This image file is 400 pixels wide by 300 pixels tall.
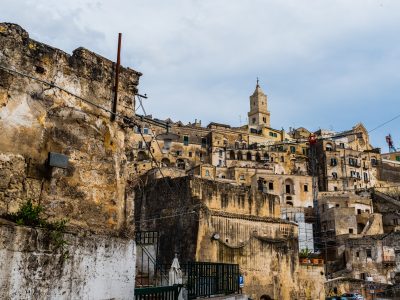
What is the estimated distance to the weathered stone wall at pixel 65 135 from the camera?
812cm

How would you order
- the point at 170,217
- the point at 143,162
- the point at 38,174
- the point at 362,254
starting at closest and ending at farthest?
the point at 38,174
the point at 170,217
the point at 362,254
the point at 143,162

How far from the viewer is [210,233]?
22531 millimetres

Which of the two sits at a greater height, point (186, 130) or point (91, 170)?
point (186, 130)

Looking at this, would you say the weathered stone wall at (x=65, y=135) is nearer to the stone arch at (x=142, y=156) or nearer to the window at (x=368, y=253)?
the window at (x=368, y=253)

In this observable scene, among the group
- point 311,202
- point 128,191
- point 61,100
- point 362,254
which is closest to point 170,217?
point 128,191

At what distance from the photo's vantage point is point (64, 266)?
800cm

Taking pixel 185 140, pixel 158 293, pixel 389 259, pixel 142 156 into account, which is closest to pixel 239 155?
pixel 185 140

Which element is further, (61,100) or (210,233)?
(210,233)

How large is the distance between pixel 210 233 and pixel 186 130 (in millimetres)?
55461

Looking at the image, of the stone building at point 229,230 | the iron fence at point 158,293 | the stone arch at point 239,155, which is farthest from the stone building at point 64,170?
the stone arch at point 239,155

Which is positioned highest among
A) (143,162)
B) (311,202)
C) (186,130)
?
(186,130)

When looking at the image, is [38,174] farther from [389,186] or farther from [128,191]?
[389,186]

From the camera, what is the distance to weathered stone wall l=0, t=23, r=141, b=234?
26.6 feet

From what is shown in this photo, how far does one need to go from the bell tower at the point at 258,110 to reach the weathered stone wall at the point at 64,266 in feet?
270
